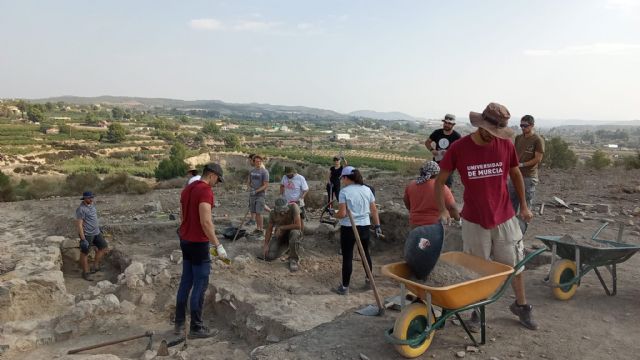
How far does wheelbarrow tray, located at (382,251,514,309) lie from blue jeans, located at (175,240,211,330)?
217 centimetres

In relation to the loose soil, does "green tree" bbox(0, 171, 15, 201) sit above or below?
below

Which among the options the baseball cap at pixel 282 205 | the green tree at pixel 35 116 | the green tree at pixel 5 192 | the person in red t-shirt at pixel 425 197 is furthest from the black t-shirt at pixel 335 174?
the green tree at pixel 35 116

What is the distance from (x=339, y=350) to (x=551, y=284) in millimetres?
2464

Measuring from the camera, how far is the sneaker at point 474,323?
13.2 feet

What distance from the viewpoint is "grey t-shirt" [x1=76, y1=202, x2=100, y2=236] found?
7677 millimetres

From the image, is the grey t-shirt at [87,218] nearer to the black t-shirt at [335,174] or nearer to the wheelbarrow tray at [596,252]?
the black t-shirt at [335,174]

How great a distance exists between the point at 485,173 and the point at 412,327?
140 cm

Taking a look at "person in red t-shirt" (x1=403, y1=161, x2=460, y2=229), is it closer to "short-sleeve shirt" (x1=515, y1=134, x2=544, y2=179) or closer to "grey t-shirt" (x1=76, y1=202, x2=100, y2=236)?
"short-sleeve shirt" (x1=515, y1=134, x2=544, y2=179)

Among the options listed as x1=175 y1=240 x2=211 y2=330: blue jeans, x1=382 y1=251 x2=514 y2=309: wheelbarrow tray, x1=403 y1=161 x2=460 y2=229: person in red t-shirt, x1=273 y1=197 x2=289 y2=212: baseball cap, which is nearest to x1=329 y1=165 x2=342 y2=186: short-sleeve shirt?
x1=273 y1=197 x2=289 y2=212: baseball cap

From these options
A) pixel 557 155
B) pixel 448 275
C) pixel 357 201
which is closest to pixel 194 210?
pixel 357 201

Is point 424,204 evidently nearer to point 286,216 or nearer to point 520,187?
point 520,187

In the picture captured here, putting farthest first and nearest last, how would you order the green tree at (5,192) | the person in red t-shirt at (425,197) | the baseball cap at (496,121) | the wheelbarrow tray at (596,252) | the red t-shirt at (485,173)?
the green tree at (5,192) < the person in red t-shirt at (425,197) < the wheelbarrow tray at (596,252) < the red t-shirt at (485,173) < the baseball cap at (496,121)

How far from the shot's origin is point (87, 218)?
7.78 m

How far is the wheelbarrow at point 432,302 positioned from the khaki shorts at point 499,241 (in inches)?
5.8
